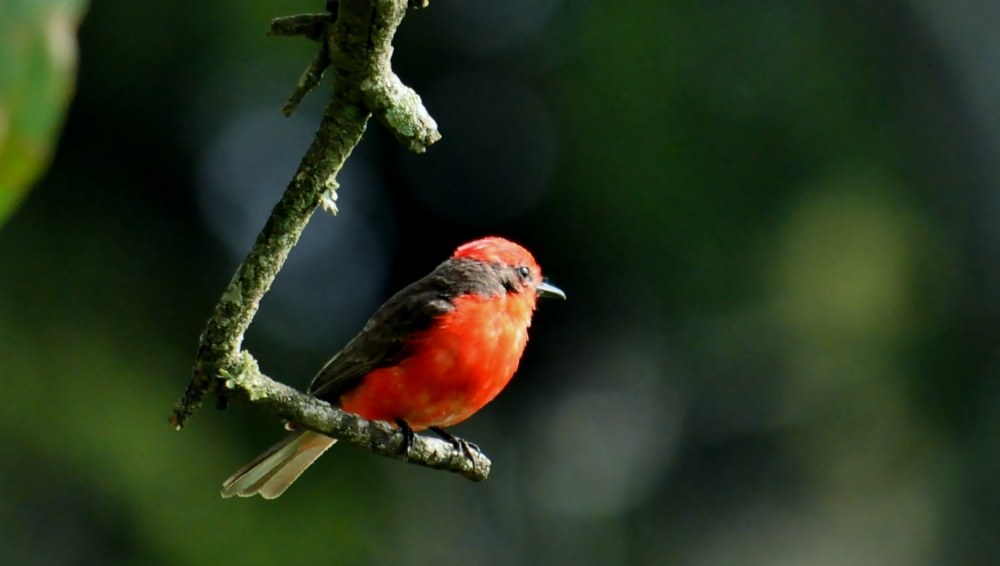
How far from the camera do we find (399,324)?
17.3 feet

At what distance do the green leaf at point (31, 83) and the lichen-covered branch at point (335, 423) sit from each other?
77.2 inches

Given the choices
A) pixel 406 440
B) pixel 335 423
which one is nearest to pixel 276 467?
pixel 406 440

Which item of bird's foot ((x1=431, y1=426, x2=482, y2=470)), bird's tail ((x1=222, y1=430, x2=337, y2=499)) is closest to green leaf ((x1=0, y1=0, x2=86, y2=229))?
bird's foot ((x1=431, y1=426, x2=482, y2=470))

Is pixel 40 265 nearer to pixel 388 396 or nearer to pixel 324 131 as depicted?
pixel 388 396

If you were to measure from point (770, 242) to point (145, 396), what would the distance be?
699 centimetres

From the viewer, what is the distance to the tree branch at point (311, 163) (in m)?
2.70

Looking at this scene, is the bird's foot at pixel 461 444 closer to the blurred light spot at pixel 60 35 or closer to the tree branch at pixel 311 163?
the tree branch at pixel 311 163

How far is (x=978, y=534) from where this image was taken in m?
12.0

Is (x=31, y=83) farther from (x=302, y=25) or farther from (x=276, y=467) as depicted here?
(x=276, y=467)

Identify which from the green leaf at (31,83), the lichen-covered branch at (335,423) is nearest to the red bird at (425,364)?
the lichen-covered branch at (335,423)

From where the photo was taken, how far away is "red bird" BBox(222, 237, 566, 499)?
4.99 metres

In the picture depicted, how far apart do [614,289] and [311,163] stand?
11.2 m

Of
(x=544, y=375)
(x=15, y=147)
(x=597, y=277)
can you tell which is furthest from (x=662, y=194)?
(x=15, y=147)

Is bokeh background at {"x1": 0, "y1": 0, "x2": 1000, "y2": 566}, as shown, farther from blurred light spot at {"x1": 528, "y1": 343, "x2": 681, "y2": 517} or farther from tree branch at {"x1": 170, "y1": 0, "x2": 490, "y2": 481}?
tree branch at {"x1": 170, "y1": 0, "x2": 490, "y2": 481}
